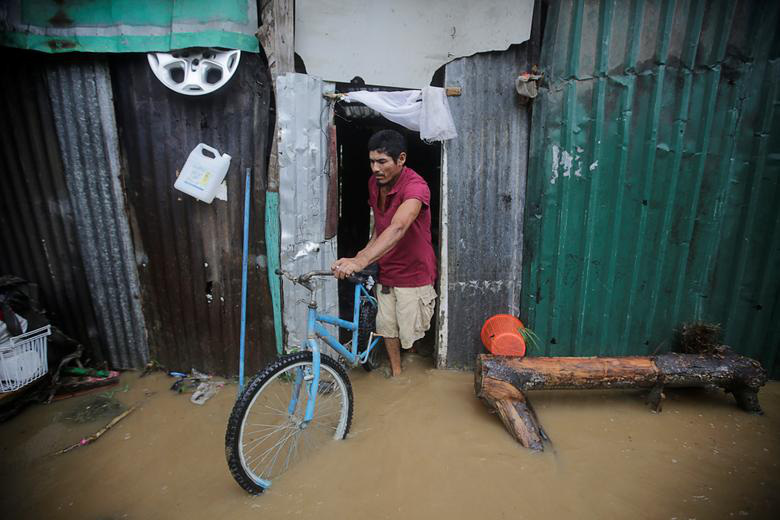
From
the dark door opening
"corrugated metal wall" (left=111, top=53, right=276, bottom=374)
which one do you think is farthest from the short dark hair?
the dark door opening

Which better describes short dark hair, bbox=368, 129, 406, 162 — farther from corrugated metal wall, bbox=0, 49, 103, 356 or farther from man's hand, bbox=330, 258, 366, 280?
corrugated metal wall, bbox=0, 49, 103, 356

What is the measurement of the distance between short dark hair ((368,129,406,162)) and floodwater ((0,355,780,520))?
2.10 m

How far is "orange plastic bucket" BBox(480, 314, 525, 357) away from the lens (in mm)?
3141

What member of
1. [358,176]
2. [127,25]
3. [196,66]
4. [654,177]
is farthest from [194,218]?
[654,177]

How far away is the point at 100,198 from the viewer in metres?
3.50

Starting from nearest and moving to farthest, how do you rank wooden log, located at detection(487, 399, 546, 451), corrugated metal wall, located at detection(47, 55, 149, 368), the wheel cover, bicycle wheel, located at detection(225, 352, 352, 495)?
bicycle wheel, located at detection(225, 352, 352, 495) → wooden log, located at detection(487, 399, 546, 451) → the wheel cover → corrugated metal wall, located at detection(47, 55, 149, 368)

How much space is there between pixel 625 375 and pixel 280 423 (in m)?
2.74

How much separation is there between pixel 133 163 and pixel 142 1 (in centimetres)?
133

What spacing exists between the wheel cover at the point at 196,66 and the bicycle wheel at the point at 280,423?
237cm

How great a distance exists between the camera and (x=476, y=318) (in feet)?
12.1

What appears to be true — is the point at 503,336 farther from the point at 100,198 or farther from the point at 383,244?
the point at 100,198

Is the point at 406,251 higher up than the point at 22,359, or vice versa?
the point at 406,251

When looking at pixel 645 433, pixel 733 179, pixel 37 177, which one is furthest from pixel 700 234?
pixel 37 177

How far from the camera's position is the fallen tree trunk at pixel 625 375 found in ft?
9.45
